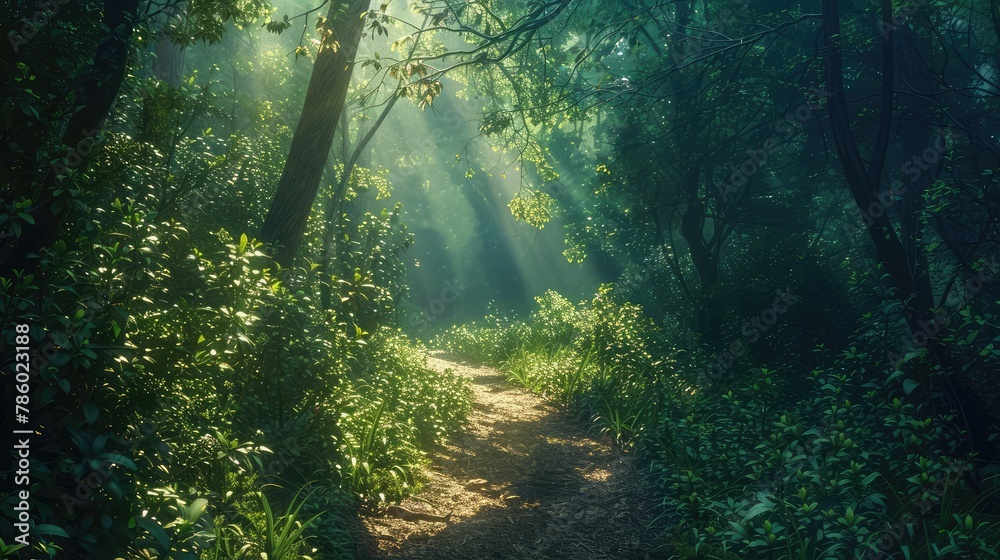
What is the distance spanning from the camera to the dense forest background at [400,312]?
2.87m

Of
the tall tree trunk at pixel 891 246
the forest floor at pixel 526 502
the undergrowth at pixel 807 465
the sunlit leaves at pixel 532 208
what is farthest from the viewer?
the sunlit leaves at pixel 532 208

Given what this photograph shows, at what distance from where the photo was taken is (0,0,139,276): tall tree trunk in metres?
2.89

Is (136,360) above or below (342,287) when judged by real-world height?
below

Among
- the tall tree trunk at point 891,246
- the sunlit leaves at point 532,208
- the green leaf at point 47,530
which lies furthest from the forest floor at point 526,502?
the sunlit leaves at point 532,208

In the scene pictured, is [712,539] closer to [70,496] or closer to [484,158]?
[70,496]

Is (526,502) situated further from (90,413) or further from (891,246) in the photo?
(90,413)

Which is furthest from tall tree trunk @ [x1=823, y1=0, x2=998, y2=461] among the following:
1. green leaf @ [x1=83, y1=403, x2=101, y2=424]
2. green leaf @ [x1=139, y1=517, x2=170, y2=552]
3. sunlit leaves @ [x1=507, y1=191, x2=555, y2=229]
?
sunlit leaves @ [x1=507, y1=191, x2=555, y2=229]

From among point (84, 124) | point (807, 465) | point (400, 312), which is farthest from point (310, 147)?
point (400, 312)

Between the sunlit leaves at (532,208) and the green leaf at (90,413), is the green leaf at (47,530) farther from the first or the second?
the sunlit leaves at (532,208)

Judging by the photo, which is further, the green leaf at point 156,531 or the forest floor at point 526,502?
the forest floor at point 526,502

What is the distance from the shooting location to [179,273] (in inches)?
185

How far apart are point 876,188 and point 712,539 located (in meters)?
3.39

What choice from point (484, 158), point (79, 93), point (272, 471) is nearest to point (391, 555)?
point (272, 471)

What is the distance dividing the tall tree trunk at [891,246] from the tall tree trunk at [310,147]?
482cm
